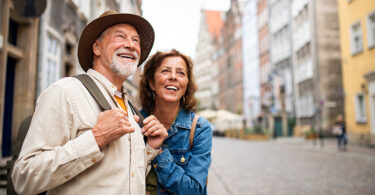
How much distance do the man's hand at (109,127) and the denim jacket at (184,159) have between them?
588mm

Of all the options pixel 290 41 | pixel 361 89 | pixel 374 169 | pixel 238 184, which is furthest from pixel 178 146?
pixel 290 41

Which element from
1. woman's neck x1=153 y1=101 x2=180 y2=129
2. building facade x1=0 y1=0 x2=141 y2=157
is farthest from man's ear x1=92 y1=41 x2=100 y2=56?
building facade x1=0 y1=0 x2=141 y2=157

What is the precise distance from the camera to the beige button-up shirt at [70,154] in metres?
1.53

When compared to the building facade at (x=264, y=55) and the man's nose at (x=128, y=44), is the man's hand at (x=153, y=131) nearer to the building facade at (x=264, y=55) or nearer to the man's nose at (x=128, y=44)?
the man's nose at (x=128, y=44)

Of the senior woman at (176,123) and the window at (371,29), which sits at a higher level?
the window at (371,29)

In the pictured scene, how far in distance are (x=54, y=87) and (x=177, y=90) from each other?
956 millimetres

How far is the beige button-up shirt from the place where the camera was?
5.03ft

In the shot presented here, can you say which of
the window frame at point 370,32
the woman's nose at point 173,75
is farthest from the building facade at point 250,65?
the woman's nose at point 173,75

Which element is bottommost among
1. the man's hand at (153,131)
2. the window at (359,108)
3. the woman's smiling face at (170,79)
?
the man's hand at (153,131)

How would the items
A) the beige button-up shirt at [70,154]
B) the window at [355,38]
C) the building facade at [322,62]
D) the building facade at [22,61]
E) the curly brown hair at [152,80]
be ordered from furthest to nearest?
the building facade at [322,62] < the window at [355,38] < the building facade at [22,61] < the curly brown hair at [152,80] < the beige button-up shirt at [70,154]

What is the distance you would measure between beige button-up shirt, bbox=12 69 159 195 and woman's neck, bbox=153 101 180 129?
2.15 ft

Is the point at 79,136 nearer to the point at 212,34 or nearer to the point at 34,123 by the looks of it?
the point at 34,123

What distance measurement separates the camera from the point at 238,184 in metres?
7.70

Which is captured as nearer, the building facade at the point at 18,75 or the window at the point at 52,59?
the building facade at the point at 18,75
